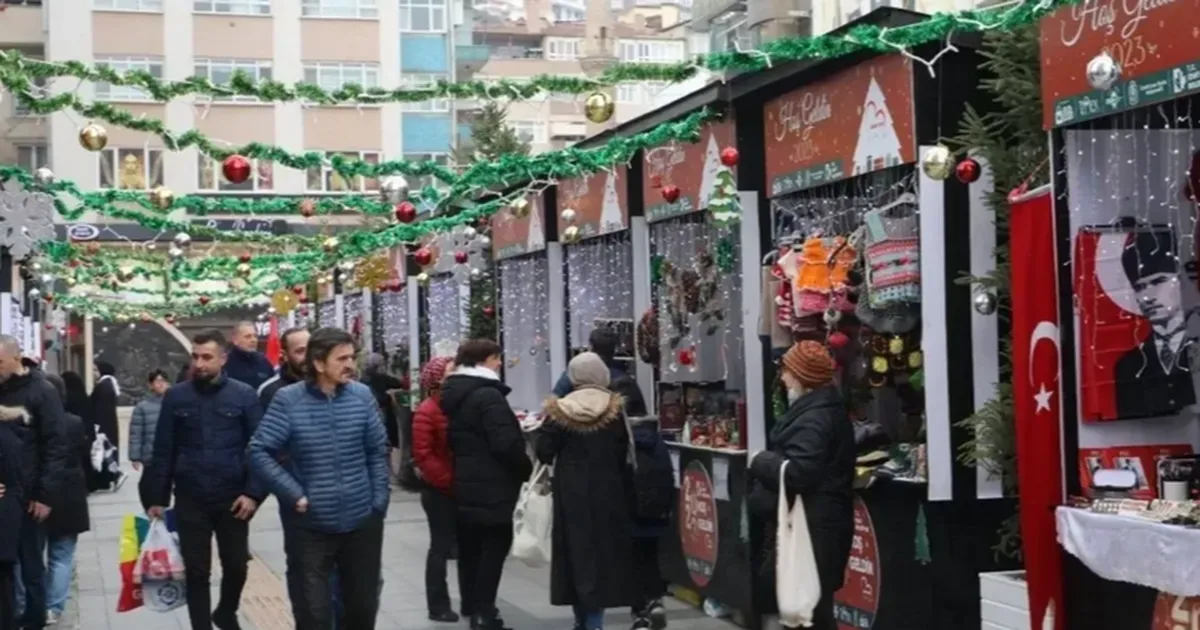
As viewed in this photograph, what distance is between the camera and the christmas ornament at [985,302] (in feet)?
27.3

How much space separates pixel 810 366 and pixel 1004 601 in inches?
57.0

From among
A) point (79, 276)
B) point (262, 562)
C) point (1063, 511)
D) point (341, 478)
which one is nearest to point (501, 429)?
point (341, 478)

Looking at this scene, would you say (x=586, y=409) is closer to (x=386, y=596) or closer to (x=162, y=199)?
(x=386, y=596)

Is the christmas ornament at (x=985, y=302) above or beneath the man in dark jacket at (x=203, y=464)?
above

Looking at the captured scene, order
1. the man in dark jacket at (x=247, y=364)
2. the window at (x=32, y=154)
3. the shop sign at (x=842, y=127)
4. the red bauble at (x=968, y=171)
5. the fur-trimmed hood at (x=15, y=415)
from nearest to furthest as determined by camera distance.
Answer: the red bauble at (x=968, y=171), the shop sign at (x=842, y=127), the fur-trimmed hood at (x=15, y=415), the man in dark jacket at (x=247, y=364), the window at (x=32, y=154)

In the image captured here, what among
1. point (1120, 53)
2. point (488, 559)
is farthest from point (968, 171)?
point (488, 559)

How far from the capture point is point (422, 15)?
51.7 meters

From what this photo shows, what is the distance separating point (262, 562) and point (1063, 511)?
30.7ft

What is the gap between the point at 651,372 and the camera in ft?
45.0

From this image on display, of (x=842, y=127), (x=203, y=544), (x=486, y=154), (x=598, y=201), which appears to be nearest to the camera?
(x=203, y=544)

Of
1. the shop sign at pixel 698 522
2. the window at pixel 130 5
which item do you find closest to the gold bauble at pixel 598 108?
the shop sign at pixel 698 522

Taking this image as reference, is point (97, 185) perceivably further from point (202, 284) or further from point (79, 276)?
point (79, 276)

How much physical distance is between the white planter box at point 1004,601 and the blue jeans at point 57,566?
588 centimetres

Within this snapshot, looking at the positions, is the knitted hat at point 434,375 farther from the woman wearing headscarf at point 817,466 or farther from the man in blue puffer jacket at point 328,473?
the woman wearing headscarf at point 817,466
